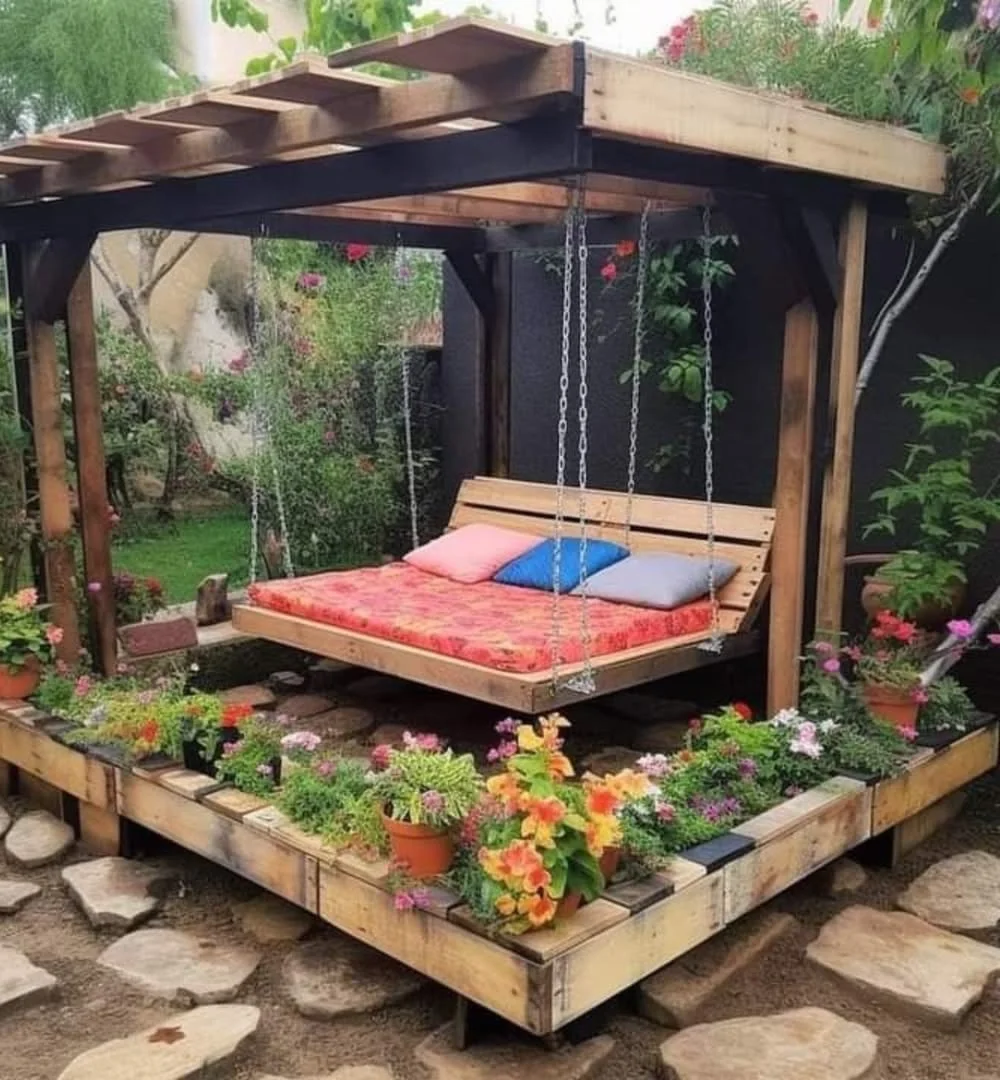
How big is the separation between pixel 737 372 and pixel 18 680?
3.24m

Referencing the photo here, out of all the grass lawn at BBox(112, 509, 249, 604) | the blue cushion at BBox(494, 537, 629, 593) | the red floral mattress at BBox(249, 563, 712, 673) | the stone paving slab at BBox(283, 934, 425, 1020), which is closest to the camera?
the stone paving slab at BBox(283, 934, 425, 1020)

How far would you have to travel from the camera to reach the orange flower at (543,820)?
239 cm

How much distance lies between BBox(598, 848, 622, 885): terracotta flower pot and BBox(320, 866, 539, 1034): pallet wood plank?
1.11 ft

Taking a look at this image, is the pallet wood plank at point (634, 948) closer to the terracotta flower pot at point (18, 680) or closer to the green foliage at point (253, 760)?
the green foliage at point (253, 760)

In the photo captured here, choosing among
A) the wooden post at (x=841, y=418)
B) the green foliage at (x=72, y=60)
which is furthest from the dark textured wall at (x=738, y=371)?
the green foliage at (x=72, y=60)

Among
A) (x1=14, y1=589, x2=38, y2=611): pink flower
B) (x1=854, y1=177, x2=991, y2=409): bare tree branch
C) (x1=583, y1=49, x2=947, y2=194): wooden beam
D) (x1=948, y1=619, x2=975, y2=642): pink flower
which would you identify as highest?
(x1=583, y1=49, x2=947, y2=194): wooden beam

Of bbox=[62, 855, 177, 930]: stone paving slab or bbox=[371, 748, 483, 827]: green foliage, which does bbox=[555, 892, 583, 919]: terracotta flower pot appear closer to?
bbox=[371, 748, 483, 827]: green foliage

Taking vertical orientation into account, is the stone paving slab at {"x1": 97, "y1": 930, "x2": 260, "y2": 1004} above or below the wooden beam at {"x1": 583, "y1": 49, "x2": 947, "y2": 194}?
below

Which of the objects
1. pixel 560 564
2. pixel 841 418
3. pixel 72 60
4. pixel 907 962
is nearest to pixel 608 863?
pixel 907 962

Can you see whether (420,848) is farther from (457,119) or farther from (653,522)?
(653,522)

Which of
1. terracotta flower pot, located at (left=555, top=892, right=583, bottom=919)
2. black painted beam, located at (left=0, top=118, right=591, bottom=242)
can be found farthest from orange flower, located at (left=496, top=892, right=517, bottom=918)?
black painted beam, located at (left=0, top=118, right=591, bottom=242)

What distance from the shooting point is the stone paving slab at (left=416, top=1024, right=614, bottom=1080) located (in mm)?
2492

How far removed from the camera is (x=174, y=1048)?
2549 mm

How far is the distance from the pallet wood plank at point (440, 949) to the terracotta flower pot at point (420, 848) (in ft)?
0.32
